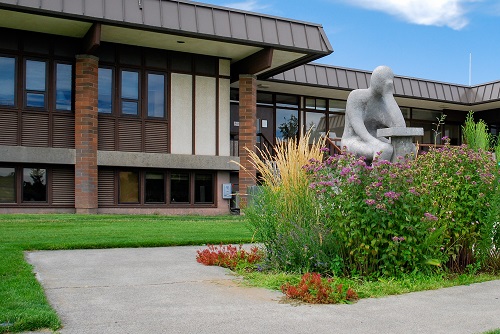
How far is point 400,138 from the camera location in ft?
24.8

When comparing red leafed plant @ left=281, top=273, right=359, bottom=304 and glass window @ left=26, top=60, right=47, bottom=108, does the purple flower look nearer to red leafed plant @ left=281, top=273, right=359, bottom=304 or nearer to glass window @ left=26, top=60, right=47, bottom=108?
red leafed plant @ left=281, top=273, right=359, bottom=304

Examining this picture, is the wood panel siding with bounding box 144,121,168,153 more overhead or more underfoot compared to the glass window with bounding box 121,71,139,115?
more underfoot

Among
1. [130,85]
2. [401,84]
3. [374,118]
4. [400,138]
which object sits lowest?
[400,138]

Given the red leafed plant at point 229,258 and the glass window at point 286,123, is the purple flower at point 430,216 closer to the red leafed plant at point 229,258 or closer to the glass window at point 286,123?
the red leafed plant at point 229,258

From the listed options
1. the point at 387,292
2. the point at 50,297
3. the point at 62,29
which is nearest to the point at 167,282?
the point at 50,297

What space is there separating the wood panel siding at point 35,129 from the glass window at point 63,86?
0.57 meters

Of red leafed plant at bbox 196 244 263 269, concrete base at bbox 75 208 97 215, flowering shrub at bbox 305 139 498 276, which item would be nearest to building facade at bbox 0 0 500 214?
concrete base at bbox 75 208 97 215

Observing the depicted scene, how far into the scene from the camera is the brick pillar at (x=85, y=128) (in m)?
15.8

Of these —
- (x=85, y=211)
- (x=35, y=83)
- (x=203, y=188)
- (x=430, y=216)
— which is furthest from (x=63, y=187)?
(x=430, y=216)

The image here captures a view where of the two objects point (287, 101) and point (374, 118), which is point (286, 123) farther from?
point (374, 118)

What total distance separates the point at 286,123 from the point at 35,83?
10.5 m

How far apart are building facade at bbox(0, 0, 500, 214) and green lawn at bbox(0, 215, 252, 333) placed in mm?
2699

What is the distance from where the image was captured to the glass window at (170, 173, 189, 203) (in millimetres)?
17781

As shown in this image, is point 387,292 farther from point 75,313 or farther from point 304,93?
point 304,93
